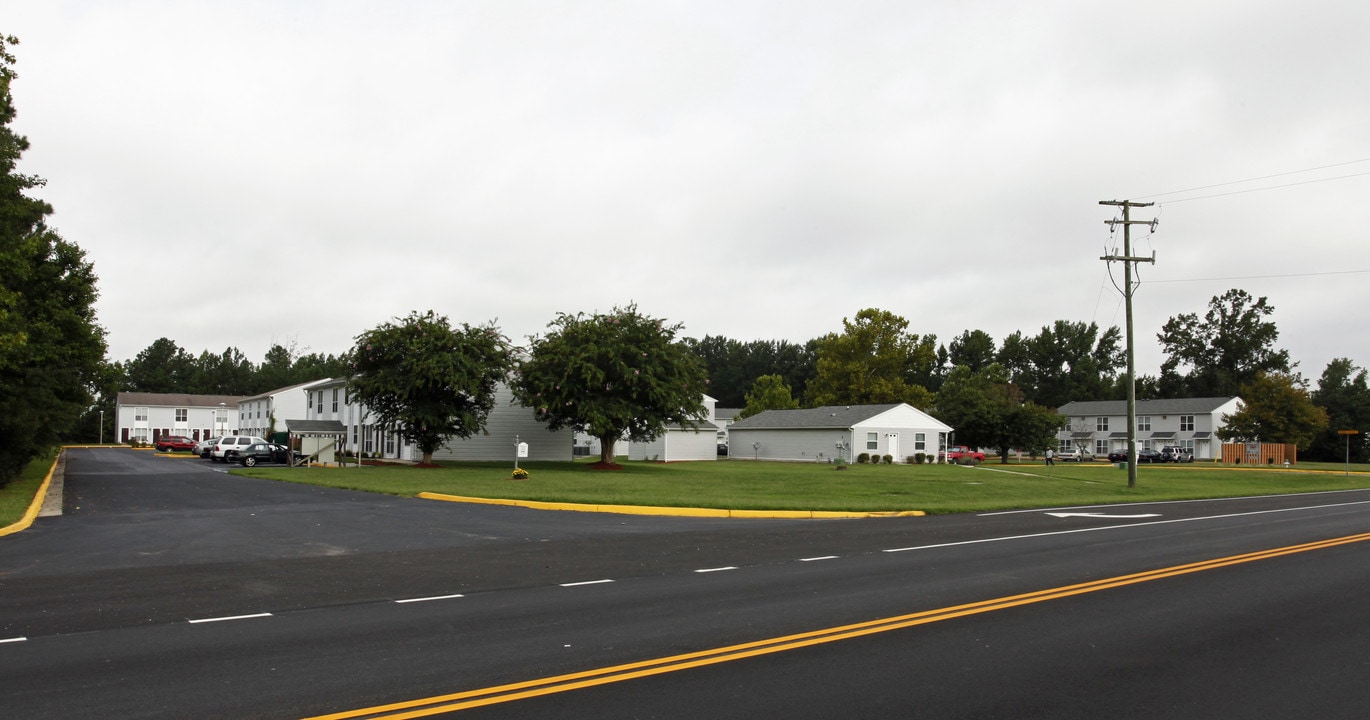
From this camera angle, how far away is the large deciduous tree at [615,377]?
4381 centimetres

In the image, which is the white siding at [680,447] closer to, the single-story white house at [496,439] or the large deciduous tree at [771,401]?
the single-story white house at [496,439]

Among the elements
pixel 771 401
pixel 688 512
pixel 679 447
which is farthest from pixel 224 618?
pixel 771 401

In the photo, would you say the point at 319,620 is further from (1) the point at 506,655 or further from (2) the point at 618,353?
(2) the point at 618,353

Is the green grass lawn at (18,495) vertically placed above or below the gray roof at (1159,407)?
below

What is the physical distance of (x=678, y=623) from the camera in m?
8.69

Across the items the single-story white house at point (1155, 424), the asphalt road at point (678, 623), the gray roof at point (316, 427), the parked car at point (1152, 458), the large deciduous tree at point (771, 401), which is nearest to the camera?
the asphalt road at point (678, 623)

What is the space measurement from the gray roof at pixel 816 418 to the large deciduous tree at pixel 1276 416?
27.2 m

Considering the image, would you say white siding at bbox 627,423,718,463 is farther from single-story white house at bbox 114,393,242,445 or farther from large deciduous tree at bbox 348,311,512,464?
single-story white house at bbox 114,393,242,445

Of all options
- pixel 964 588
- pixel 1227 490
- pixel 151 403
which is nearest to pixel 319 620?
pixel 964 588

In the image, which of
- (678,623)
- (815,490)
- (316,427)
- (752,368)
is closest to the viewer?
(678,623)

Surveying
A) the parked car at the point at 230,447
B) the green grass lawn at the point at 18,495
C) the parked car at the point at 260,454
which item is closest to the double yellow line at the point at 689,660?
the green grass lawn at the point at 18,495

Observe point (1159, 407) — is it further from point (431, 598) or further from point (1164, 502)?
point (431, 598)

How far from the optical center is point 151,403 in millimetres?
104750

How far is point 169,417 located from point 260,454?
6576 cm
